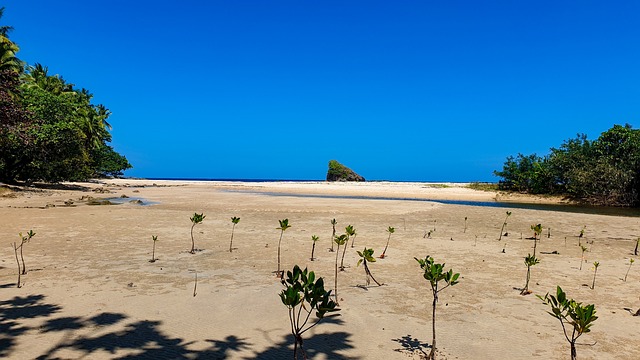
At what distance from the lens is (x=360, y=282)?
7723 millimetres

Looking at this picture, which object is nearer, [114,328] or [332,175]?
[114,328]

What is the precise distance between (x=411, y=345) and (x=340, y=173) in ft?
291

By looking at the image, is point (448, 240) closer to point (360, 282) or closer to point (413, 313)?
point (360, 282)

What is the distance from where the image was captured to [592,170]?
3519cm

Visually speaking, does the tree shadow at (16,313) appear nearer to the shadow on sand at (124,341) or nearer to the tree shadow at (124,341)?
the shadow on sand at (124,341)

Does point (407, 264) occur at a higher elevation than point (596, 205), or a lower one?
lower

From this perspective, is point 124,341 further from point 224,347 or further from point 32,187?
point 32,187

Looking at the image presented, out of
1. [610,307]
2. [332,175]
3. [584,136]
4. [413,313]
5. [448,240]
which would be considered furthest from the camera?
[332,175]

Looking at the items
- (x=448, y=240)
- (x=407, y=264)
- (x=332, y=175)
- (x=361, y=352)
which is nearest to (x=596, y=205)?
(x=448, y=240)

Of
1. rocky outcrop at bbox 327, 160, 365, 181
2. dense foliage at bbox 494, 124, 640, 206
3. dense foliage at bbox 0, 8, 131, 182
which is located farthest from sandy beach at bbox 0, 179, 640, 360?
rocky outcrop at bbox 327, 160, 365, 181

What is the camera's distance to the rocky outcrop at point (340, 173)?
9269 cm

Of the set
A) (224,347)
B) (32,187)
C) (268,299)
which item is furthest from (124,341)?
(32,187)

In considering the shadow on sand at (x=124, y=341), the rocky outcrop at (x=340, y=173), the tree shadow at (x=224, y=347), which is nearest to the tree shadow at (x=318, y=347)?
the shadow on sand at (x=124, y=341)

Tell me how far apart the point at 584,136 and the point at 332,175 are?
60.1m
